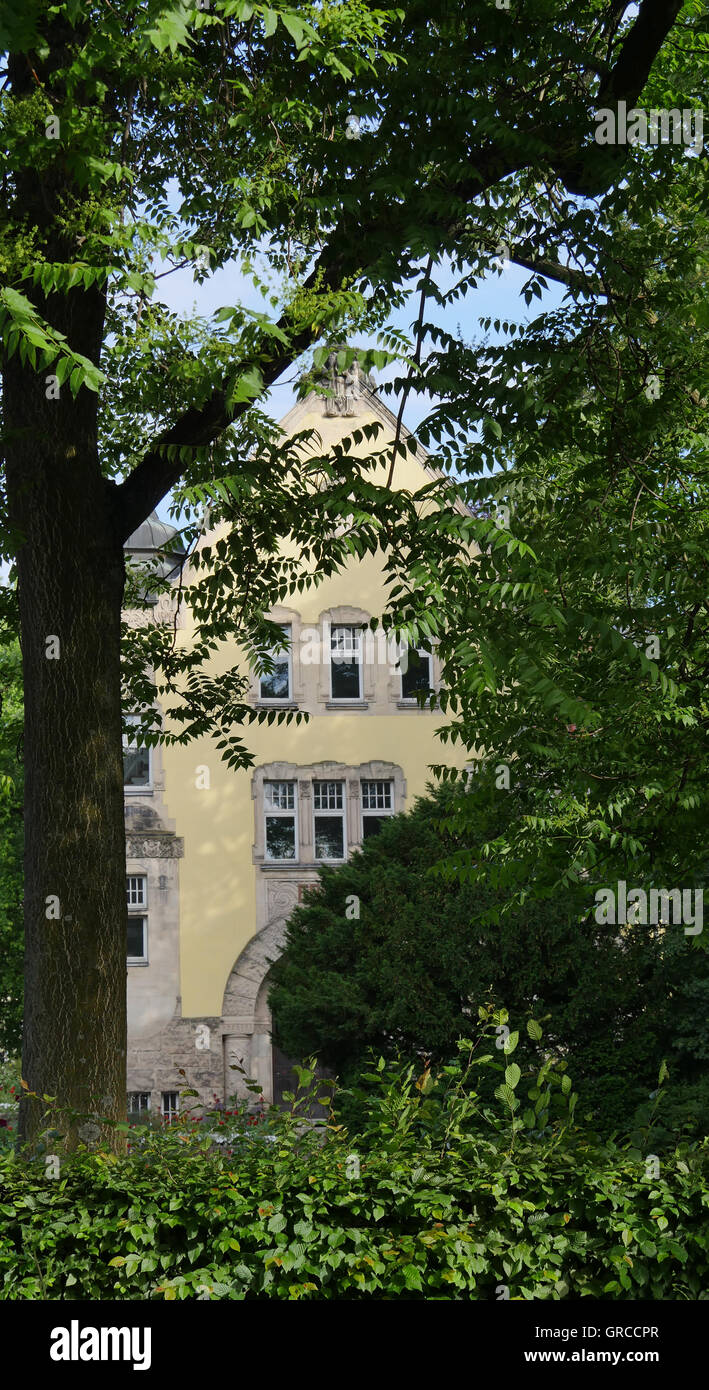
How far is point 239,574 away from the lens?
31.7ft

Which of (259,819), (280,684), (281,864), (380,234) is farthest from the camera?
(280,684)

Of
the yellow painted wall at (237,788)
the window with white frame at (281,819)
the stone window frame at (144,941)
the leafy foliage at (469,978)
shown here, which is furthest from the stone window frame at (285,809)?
the leafy foliage at (469,978)

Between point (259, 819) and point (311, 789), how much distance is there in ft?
4.04

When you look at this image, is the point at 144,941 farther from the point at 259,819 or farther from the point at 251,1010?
the point at 259,819

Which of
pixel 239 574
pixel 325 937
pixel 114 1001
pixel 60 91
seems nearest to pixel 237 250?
pixel 60 91

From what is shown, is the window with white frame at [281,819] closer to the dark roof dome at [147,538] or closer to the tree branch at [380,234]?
the dark roof dome at [147,538]

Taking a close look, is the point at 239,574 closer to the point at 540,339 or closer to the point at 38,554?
the point at 38,554

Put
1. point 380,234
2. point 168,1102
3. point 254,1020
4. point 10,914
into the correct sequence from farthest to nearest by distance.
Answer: point 10,914, point 254,1020, point 168,1102, point 380,234

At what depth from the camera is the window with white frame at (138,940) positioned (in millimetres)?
27953

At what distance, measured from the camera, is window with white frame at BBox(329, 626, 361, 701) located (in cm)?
2952

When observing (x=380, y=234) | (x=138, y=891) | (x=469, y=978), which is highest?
(x=380, y=234)

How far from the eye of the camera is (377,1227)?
5.54m

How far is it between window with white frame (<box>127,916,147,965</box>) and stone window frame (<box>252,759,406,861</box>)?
2.64 metres

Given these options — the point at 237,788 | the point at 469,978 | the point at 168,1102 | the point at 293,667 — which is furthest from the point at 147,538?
the point at 469,978
